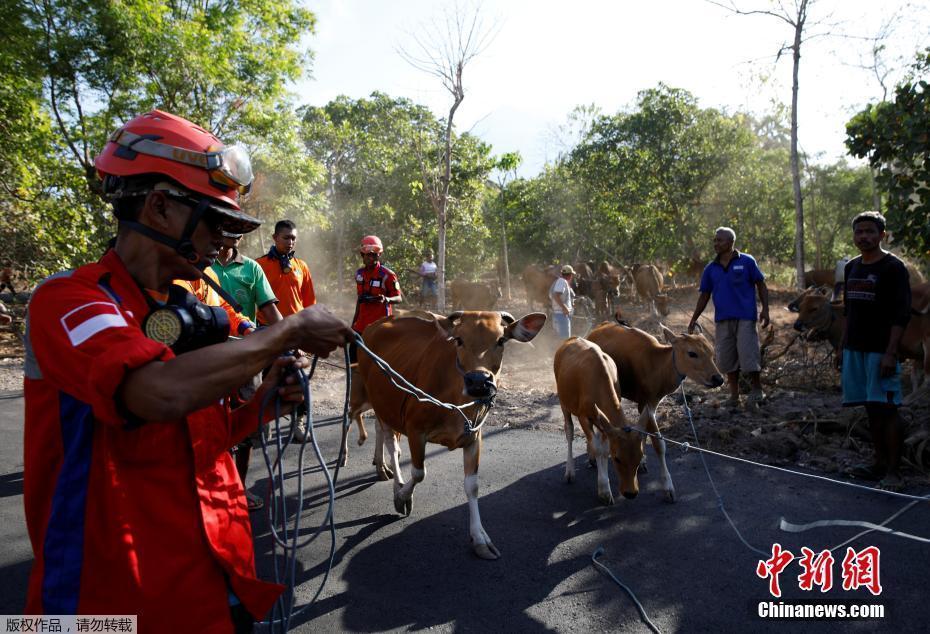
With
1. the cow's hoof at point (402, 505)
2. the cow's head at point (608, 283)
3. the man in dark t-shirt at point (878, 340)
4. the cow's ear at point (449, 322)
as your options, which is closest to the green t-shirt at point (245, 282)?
the cow's ear at point (449, 322)

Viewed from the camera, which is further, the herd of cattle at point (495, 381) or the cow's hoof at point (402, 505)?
the cow's hoof at point (402, 505)

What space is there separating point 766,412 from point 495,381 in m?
4.93

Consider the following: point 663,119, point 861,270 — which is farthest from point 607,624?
point 663,119

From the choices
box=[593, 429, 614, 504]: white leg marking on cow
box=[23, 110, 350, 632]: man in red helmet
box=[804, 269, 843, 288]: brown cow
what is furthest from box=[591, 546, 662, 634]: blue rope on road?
box=[804, 269, 843, 288]: brown cow

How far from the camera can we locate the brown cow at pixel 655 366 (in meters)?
6.03

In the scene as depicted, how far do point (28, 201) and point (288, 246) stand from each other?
10.1 metres

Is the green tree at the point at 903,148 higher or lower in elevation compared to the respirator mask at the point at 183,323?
higher

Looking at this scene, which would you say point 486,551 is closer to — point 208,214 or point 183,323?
point 183,323

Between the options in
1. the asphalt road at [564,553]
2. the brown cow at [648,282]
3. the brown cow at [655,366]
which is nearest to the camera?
the asphalt road at [564,553]

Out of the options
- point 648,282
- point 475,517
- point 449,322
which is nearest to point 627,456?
point 475,517

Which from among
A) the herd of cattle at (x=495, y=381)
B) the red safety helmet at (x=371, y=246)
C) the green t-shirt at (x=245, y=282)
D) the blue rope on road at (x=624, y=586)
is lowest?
the blue rope on road at (x=624, y=586)

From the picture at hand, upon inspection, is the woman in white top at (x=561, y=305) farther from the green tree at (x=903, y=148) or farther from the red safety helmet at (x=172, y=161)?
the red safety helmet at (x=172, y=161)

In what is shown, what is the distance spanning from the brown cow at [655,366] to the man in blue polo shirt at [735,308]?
4.33 ft

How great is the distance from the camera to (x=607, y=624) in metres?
3.59
